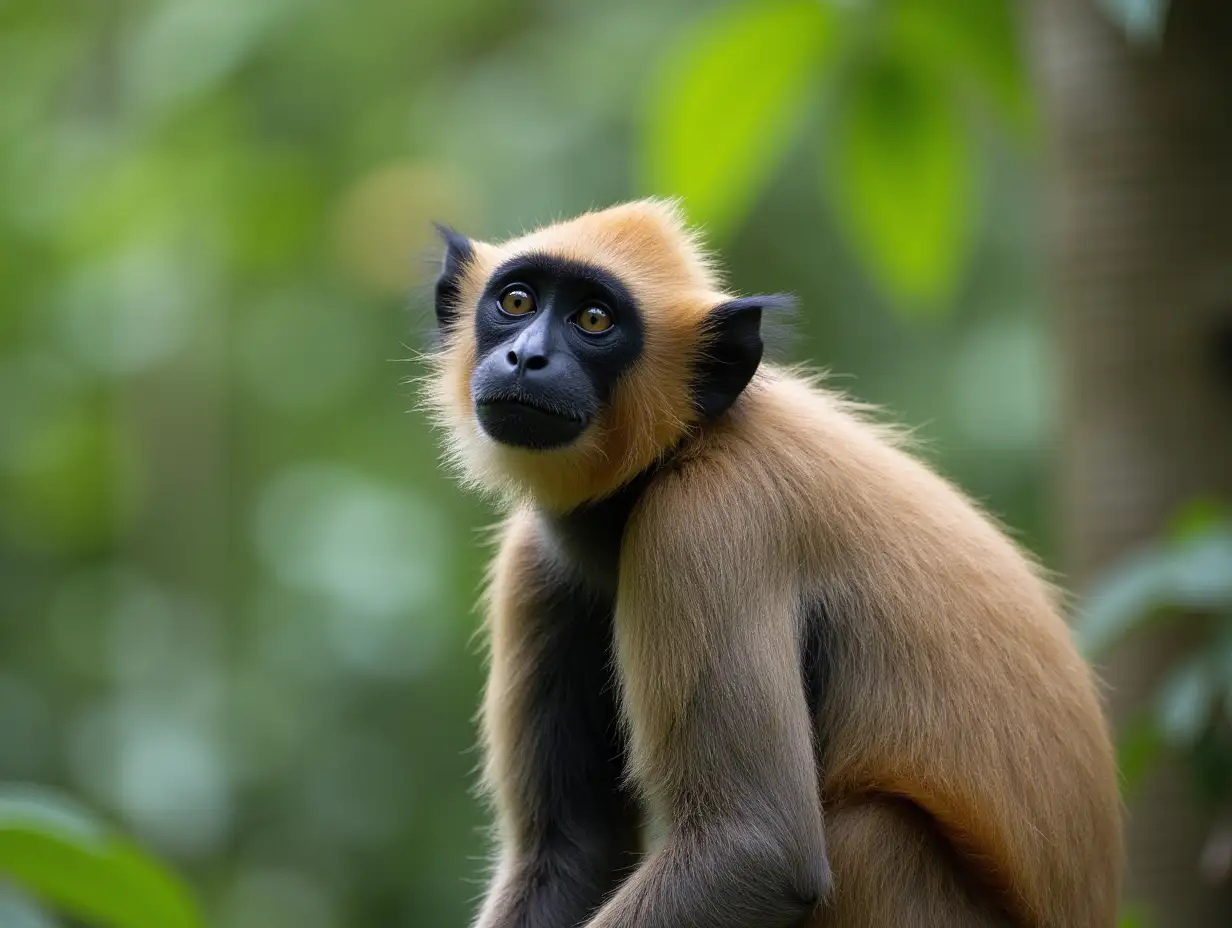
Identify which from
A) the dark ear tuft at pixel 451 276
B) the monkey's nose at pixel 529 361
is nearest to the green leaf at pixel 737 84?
the dark ear tuft at pixel 451 276

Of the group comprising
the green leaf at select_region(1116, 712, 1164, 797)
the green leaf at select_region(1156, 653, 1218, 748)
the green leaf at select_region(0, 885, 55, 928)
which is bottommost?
the green leaf at select_region(1116, 712, 1164, 797)

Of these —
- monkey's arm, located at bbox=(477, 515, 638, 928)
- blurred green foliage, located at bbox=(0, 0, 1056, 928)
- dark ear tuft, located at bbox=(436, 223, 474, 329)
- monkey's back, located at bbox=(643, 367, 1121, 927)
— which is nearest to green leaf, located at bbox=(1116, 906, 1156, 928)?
monkey's back, located at bbox=(643, 367, 1121, 927)

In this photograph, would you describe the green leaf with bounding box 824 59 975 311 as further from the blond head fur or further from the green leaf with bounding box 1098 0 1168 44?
the green leaf with bounding box 1098 0 1168 44

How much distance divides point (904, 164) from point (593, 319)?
67.9 inches

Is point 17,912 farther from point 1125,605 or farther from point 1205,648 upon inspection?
point 1205,648

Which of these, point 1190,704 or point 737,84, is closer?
point 1190,704

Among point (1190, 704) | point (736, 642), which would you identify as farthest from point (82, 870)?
point (1190, 704)

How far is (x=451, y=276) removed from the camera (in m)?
7.20

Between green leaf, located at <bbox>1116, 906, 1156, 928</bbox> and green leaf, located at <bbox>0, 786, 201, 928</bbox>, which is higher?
green leaf, located at <bbox>0, 786, 201, 928</bbox>

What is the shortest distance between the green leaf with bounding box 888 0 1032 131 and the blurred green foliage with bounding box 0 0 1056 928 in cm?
497

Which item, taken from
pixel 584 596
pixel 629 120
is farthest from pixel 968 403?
pixel 584 596

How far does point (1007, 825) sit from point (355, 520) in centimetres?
825

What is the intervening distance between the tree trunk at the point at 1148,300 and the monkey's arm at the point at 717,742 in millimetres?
2615

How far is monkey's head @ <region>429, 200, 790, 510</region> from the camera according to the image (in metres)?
6.32
